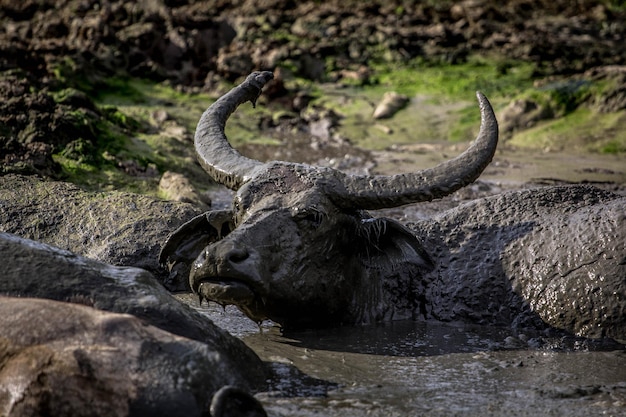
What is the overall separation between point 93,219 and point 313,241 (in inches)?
95.9

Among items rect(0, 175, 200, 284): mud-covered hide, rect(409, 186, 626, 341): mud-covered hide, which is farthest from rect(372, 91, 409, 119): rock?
rect(409, 186, 626, 341): mud-covered hide

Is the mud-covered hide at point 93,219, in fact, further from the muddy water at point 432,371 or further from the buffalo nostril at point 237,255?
the buffalo nostril at point 237,255

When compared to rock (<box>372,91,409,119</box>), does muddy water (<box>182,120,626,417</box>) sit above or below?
above

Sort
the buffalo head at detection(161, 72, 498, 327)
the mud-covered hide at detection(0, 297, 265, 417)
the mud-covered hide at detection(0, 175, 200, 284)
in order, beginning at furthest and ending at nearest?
1. the mud-covered hide at detection(0, 175, 200, 284)
2. the buffalo head at detection(161, 72, 498, 327)
3. the mud-covered hide at detection(0, 297, 265, 417)

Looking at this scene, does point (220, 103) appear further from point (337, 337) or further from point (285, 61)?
point (285, 61)

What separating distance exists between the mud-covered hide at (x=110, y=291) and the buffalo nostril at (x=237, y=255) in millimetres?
438

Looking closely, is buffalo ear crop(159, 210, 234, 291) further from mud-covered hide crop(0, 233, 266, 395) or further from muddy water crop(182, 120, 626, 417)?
mud-covered hide crop(0, 233, 266, 395)

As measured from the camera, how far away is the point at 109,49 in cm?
1557

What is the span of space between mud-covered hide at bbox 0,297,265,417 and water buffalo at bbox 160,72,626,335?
1296mm

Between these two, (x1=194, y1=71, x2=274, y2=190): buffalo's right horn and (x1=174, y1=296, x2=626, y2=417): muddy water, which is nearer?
(x1=174, y1=296, x2=626, y2=417): muddy water

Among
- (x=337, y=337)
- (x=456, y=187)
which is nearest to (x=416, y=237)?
(x=456, y=187)

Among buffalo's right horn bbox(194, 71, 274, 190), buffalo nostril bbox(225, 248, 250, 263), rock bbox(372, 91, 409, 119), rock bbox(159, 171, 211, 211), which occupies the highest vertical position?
buffalo's right horn bbox(194, 71, 274, 190)

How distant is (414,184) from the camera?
18.2 ft

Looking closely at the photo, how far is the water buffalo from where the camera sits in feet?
17.5
